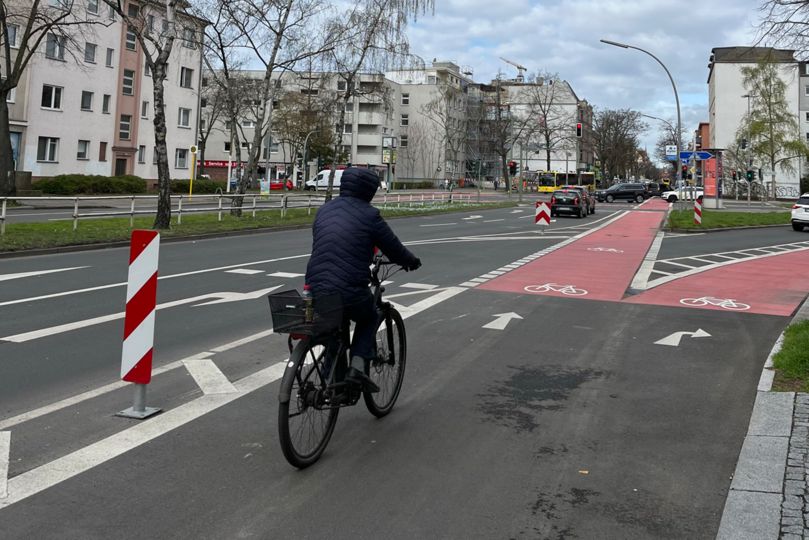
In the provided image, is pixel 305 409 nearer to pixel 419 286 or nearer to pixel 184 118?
pixel 419 286

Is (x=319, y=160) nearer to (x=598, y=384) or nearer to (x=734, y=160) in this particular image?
(x=734, y=160)

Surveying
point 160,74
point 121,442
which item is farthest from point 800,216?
point 121,442

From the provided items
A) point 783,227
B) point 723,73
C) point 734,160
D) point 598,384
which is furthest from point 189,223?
point 723,73

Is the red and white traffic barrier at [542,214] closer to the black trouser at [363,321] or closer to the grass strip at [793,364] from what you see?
the grass strip at [793,364]

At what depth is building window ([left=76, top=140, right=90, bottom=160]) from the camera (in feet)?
164

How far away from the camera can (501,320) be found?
32.7 feet

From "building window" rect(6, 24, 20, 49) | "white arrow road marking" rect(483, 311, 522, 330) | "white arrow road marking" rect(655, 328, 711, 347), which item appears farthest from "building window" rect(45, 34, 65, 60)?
"white arrow road marking" rect(655, 328, 711, 347)

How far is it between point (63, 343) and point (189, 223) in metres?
17.4

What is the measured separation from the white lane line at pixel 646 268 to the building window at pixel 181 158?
43.1 meters

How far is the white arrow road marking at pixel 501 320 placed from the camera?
9510mm

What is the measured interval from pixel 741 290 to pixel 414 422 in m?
10.3

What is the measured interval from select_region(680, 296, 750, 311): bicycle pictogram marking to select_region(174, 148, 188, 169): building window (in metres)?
52.1

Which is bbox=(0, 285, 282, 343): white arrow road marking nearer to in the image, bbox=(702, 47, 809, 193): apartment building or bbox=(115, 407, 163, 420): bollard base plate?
bbox=(115, 407, 163, 420): bollard base plate

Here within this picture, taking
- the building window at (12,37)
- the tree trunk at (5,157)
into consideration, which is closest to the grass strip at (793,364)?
the tree trunk at (5,157)
